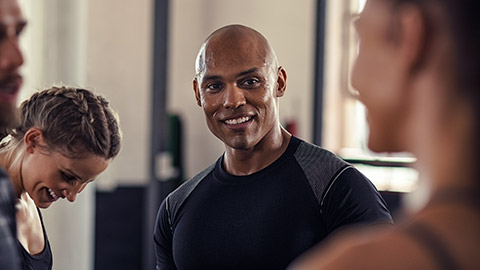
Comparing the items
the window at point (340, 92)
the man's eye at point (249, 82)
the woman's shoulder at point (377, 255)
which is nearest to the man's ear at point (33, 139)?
the man's eye at point (249, 82)

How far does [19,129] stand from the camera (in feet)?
5.97

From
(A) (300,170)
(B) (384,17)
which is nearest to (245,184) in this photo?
(A) (300,170)

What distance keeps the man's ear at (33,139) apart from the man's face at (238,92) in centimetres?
49

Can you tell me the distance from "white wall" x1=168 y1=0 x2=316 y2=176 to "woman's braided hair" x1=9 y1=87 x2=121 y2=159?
3.49 m

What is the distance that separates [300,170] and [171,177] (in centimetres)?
332

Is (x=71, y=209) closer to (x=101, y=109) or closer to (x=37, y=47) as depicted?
(x=37, y=47)

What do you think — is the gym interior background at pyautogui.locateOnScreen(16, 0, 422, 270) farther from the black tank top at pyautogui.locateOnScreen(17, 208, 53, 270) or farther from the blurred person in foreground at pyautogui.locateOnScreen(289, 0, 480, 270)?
the blurred person in foreground at pyautogui.locateOnScreen(289, 0, 480, 270)

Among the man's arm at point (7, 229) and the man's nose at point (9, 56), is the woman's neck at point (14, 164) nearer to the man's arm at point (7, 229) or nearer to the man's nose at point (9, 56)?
the man's arm at point (7, 229)

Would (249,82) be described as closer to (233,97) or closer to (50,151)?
(233,97)

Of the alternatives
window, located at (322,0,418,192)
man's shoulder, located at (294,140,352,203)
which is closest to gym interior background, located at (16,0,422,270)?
window, located at (322,0,418,192)

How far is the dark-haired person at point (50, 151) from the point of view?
5.88ft

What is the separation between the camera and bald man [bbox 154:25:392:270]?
6.20 ft

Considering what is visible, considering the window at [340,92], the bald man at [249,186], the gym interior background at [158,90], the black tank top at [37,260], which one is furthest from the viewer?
the window at [340,92]

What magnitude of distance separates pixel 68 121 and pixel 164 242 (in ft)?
1.76
